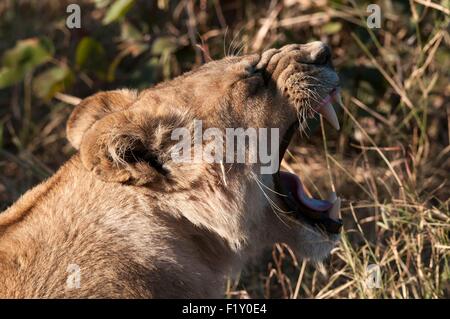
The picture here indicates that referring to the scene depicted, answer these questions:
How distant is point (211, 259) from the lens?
2947mm

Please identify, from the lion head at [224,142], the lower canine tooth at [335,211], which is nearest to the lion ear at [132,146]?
the lion head at [224,142]

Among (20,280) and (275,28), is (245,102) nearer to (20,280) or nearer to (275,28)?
(20,280)

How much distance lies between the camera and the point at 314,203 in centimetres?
321

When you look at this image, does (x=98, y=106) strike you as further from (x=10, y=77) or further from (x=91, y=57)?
(x=91, y=57)

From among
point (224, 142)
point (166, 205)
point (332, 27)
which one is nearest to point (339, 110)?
point (332, 27)

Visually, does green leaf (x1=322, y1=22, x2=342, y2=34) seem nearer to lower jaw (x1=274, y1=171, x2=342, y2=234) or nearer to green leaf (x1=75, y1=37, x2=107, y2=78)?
green leaf (x1=75, y1=37, x2=107, y2=78)

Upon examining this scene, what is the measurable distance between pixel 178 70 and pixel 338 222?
209 cm

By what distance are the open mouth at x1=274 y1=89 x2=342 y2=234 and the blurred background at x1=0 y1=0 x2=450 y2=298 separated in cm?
37

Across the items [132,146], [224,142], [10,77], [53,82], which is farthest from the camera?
[53,82]

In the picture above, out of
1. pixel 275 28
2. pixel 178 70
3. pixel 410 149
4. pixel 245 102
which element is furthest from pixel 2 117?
pixel 245 102

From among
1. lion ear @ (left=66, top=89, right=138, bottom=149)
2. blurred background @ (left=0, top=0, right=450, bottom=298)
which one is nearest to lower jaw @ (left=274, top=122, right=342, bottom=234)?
blurred background @ (left=0, top=0, right=450, bottom=298)

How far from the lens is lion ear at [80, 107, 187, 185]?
263 centimetres

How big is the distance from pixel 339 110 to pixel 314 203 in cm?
157

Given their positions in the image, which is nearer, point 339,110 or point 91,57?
point 339,110
